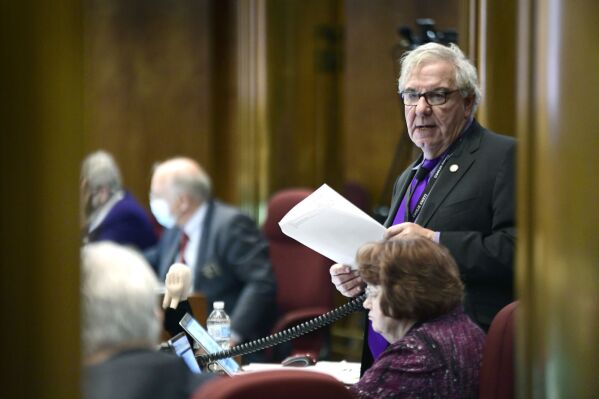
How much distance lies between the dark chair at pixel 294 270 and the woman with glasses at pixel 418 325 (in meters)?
2.60

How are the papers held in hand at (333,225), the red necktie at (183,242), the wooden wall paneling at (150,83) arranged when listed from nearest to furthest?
the papers held in hand at (333,225) → the red necktie at (183,242) → the wooden wall paneling at (150,83)

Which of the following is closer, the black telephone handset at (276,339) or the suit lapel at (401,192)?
the black telephone handset at (276,339)

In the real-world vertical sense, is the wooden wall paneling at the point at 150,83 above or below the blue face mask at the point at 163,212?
above

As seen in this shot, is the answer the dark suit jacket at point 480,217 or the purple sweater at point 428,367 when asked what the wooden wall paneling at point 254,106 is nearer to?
the dark suit jacket at point 480,217

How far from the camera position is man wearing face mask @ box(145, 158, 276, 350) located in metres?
4.99

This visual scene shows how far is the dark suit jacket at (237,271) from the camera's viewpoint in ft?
16.3

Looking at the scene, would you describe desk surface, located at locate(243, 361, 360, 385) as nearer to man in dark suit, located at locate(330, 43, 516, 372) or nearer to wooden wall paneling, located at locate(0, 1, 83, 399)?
man in dark suit, located at locate(330, 43, 516, 372)

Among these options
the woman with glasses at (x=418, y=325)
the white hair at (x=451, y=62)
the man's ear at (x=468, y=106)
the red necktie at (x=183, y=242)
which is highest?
the white hair at (x=451, y=62)

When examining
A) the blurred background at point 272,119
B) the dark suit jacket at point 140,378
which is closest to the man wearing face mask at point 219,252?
the blurred background at point 272,119

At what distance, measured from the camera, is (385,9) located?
23.1 feet

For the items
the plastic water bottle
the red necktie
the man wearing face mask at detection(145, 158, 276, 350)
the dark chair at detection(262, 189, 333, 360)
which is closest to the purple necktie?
the plastic water bottle

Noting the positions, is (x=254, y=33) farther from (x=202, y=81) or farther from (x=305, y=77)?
(x=202, y=81)

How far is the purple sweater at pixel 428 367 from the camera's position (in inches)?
92.5

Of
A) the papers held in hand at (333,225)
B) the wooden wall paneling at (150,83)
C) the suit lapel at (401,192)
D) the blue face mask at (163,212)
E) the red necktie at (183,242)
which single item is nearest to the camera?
the papers held in hand at (333,225)
